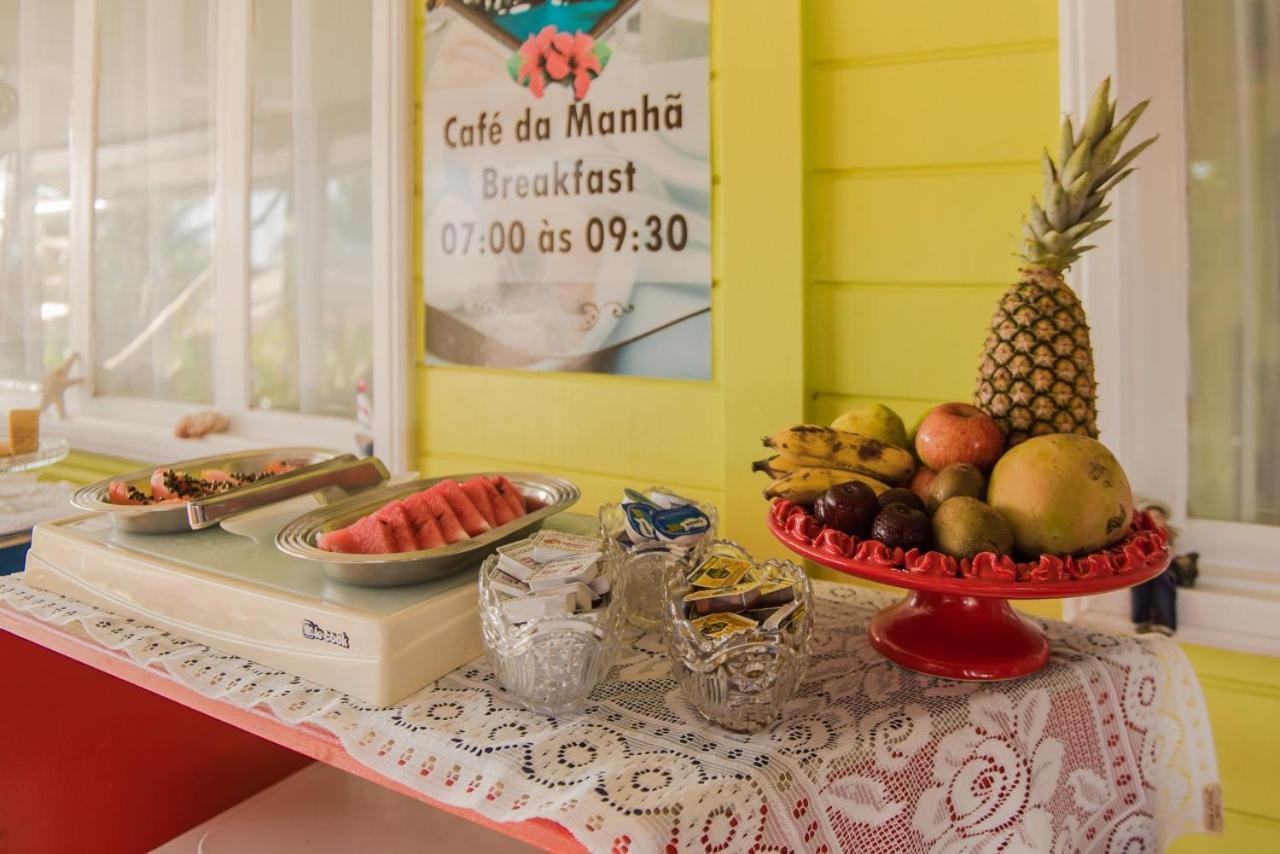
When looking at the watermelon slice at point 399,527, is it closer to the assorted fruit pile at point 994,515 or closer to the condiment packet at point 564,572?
the condiment packet at point 564,572

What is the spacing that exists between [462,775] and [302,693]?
221 mm

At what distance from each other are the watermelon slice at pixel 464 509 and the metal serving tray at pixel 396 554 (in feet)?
0.09

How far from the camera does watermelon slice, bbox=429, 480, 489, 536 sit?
40.5 inches

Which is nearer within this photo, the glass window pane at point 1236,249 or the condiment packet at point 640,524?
the condiment packet at point 640,524

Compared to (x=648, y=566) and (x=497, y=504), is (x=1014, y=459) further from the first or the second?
(x=497, y=504)

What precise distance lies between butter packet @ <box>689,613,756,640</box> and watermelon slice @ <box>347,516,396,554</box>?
13.8 inches

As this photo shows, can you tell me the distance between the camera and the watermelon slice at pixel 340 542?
94 centimetres

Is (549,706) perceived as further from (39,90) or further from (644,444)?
(39,90)

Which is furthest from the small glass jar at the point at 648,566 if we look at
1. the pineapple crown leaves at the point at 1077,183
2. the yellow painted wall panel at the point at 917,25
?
the yellow painted wall panel at the point at 917,25

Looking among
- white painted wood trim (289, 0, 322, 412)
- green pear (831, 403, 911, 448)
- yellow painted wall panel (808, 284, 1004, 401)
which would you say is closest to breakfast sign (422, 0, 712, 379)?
yellow painted wall panel (808, 284, 1004, 401)

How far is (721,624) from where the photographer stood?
77cm

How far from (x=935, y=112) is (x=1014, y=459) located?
0.71 metres

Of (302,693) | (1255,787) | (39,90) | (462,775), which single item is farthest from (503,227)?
(39,90)

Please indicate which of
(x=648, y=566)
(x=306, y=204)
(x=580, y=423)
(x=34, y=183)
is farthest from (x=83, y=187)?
(x=648, y=566)
